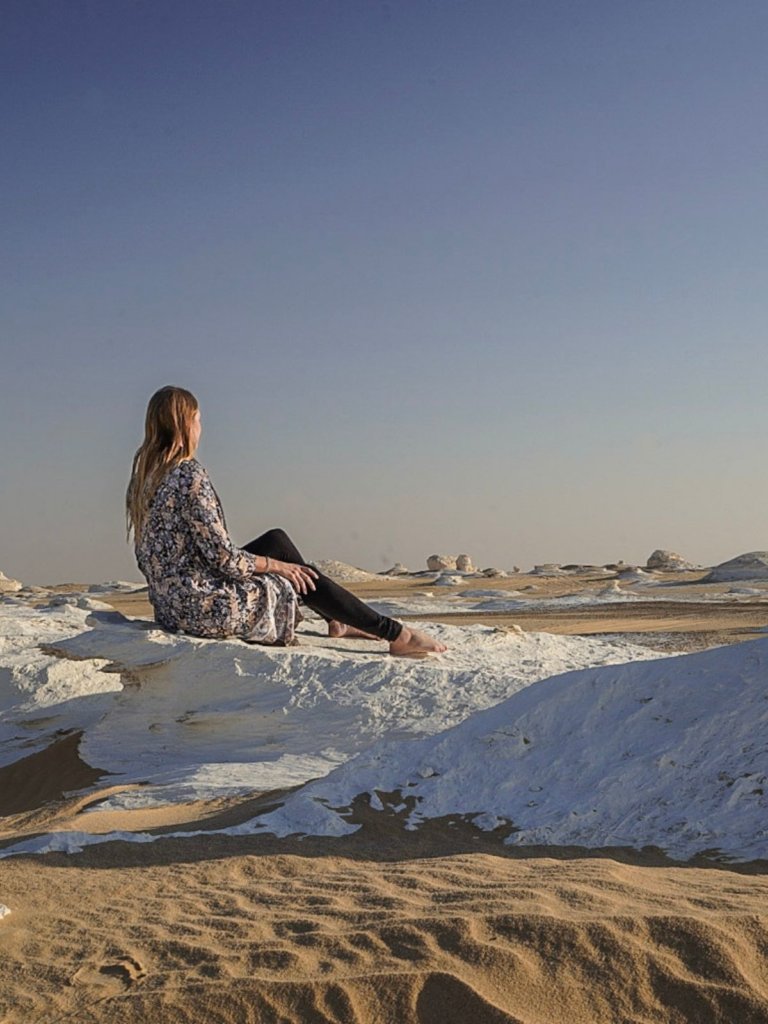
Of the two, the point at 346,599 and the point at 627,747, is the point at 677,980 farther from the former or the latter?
the point at 346,599

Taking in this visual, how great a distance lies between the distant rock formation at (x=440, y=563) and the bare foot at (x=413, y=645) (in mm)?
26702

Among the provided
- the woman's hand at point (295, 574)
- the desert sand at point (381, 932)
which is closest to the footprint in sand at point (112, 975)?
the desert sand at point (381, 932)

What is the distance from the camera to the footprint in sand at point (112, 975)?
7.78 feet

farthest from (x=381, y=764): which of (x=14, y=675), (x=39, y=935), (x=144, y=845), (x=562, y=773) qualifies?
(x=14, y=675)

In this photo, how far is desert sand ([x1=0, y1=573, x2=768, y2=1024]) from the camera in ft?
7.20

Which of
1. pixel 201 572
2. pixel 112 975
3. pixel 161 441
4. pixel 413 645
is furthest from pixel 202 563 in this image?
pixel 112 975

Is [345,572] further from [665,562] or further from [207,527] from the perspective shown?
[207,527]

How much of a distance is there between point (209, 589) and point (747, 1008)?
14.4 feet

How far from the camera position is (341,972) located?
2.32m

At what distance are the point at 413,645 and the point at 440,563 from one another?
89.1 feet

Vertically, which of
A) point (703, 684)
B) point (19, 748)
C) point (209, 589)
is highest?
point (209, 589)

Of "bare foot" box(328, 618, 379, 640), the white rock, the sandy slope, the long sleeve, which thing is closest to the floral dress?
the long sleeve

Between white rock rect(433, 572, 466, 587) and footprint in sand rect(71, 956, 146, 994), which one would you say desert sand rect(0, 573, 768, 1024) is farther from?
white rock rect(433, 572, 466, 587)

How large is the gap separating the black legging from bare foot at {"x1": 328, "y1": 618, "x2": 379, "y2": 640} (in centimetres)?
39
